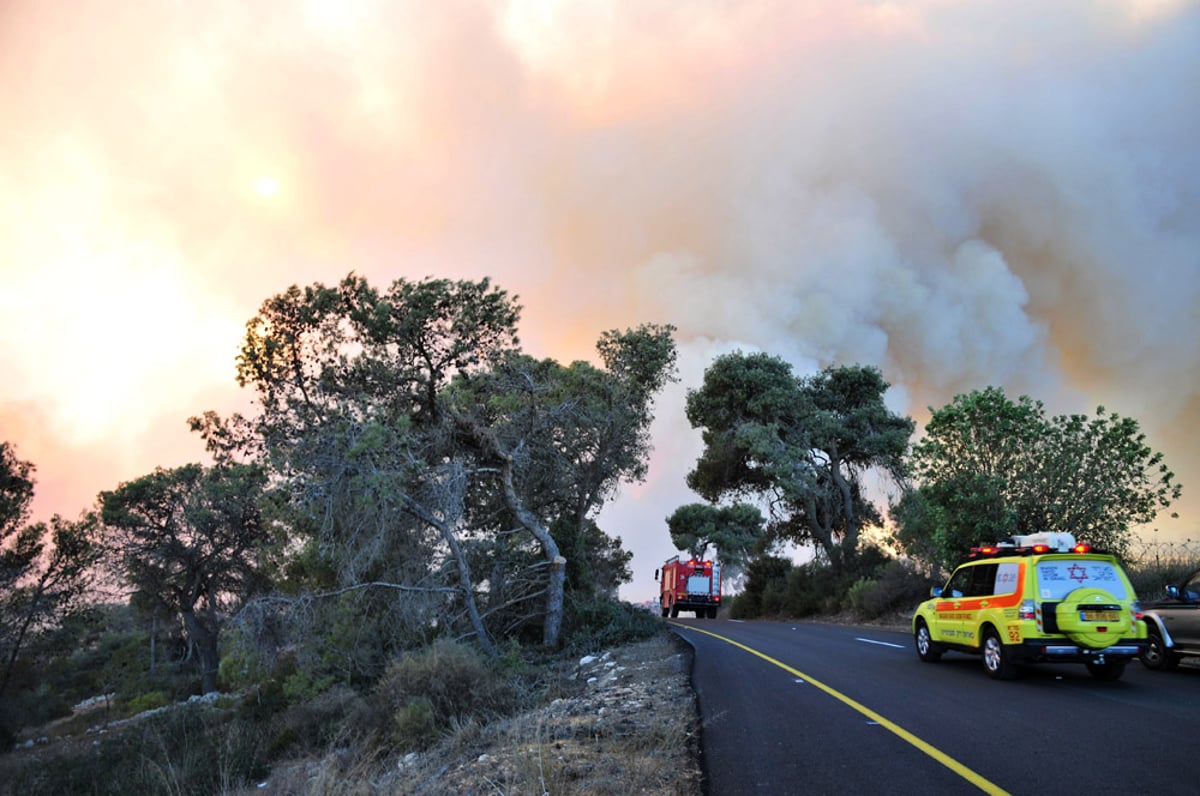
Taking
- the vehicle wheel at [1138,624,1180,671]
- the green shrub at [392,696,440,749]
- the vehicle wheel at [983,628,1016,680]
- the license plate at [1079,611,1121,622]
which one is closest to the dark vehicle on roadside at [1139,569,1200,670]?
the vehicle wheel at [1138,624,1180,671]

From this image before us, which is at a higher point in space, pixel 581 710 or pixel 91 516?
pixel 91 516

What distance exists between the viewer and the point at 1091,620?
34.2 ft

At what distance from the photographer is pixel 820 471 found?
3894 cm

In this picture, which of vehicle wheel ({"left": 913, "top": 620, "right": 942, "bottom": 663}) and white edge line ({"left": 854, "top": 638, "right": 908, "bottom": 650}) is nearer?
vehicle wheel ({"left": 913, "top": 620, "right": 942, "bottom": 663})

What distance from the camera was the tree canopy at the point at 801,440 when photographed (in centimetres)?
3747

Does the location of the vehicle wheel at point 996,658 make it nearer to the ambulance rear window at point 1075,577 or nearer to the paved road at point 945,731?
the paved road at point 945,731

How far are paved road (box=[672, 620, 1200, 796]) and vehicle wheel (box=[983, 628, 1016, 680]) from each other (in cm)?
19

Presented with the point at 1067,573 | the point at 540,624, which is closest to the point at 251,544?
the point at 540,624

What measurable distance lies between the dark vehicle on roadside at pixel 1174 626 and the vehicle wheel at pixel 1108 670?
761 mm

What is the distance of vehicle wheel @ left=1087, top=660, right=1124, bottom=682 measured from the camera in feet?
35.3

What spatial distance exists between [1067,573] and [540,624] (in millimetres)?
15197

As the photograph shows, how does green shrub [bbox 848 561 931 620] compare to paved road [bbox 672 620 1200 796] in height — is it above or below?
above

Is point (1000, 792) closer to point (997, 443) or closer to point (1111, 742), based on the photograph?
point (1111, 742)

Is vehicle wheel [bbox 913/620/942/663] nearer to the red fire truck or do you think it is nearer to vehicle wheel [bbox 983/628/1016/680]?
vehicle wheel [bbox 983/628/1016/680]
